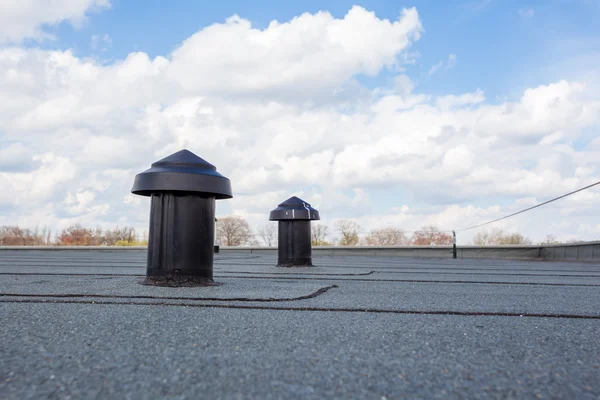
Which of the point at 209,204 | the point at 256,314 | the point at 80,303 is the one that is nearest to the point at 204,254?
the point at 209,204

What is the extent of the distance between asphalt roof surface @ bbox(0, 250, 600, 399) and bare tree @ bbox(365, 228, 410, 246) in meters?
16.9

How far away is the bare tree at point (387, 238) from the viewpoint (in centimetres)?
2006

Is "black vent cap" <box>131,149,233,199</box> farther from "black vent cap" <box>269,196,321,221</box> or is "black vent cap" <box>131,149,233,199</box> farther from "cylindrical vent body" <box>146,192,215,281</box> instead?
"black vent cap" <box>269,196,321,221</box>

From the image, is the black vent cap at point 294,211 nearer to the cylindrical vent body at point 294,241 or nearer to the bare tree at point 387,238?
the cylindrical vent body at point 294,241

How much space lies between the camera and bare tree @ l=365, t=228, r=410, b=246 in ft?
65.8

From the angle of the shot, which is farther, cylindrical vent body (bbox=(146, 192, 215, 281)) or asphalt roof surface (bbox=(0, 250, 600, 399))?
cylindrical vent body (bbox=(146, 192, 215, 281))

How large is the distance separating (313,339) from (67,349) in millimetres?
910

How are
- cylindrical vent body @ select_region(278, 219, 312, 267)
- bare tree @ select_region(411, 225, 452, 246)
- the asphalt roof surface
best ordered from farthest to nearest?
1. bare tree @ select_region(411, 225, 452, 246)
2. cylindrical vent body @ select_region(278, 219, 312, 267)
3. the asphalt roof surface

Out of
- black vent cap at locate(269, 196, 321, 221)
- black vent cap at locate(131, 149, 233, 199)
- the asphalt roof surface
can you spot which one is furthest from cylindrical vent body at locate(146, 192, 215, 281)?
black vent cap at locate(269, 196, 321, 221)

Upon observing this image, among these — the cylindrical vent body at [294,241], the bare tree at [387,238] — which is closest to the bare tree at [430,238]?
the bare tree at [387,238]

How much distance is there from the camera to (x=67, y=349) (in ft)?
5.79

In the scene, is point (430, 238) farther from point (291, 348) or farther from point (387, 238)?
point (291, 348)

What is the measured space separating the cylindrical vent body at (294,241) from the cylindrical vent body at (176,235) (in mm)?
3554

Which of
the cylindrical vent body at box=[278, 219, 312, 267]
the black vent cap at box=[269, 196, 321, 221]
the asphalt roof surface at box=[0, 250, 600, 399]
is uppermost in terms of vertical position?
the black vent cap at box=[269, 196, 321, 221]
